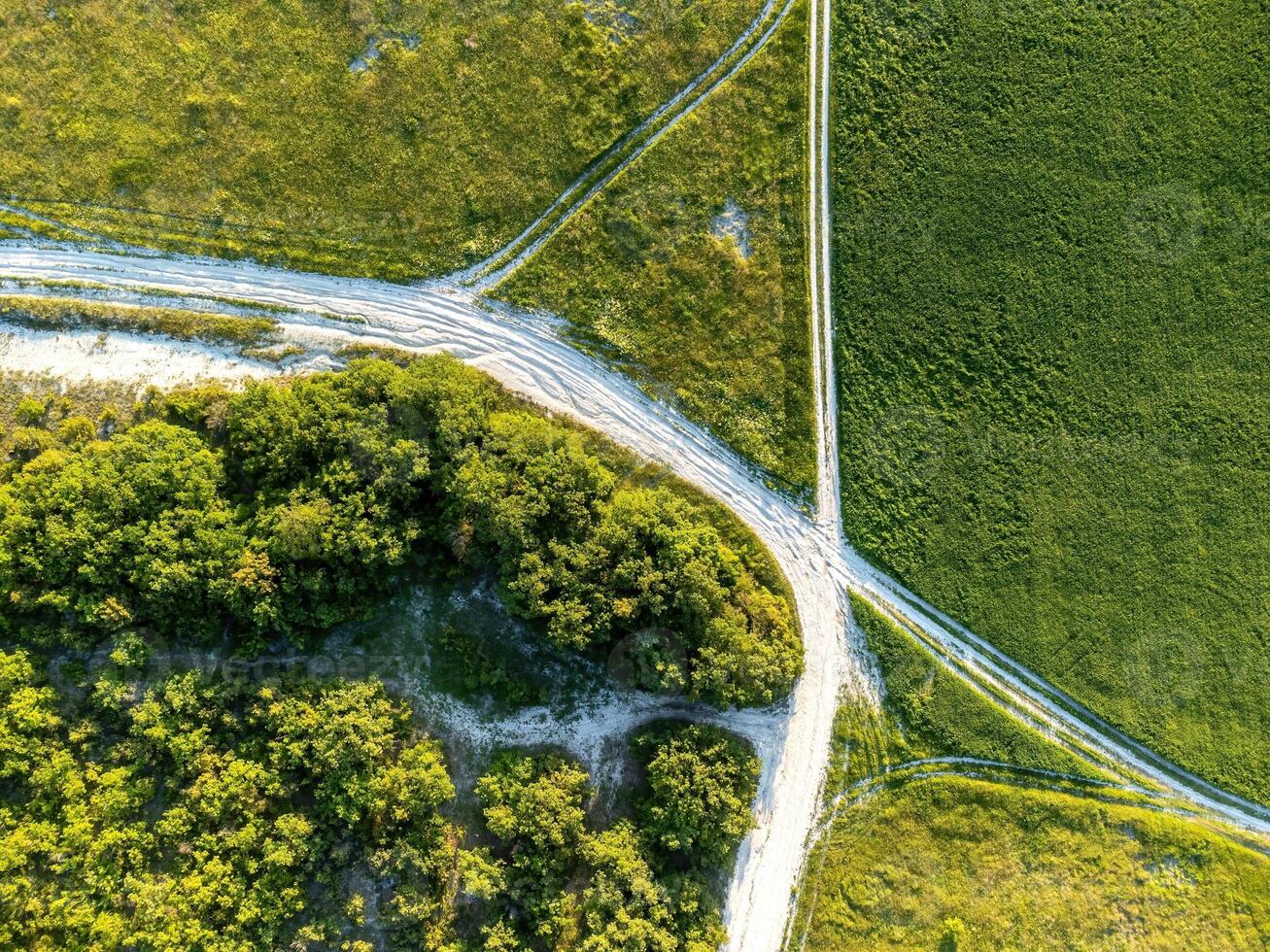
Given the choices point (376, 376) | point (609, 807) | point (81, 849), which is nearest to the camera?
point (81, 849)

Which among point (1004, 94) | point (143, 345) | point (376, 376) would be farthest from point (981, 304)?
point (143, 345)

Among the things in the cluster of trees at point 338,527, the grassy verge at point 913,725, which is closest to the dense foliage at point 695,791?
the cluster of trees at point 338,527

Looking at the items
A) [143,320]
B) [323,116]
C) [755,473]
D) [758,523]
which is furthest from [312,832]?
[323,116]

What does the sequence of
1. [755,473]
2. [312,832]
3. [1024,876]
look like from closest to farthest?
[312,832] → [1024,876] → [755,473]

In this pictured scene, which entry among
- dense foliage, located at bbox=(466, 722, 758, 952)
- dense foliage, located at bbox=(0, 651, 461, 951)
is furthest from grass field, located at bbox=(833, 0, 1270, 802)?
dense foliage, located at bbox=(0, 651, 461, 951)

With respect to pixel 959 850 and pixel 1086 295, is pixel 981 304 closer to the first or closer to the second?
pixel 1086 295

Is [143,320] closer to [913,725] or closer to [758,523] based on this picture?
[758,523]
